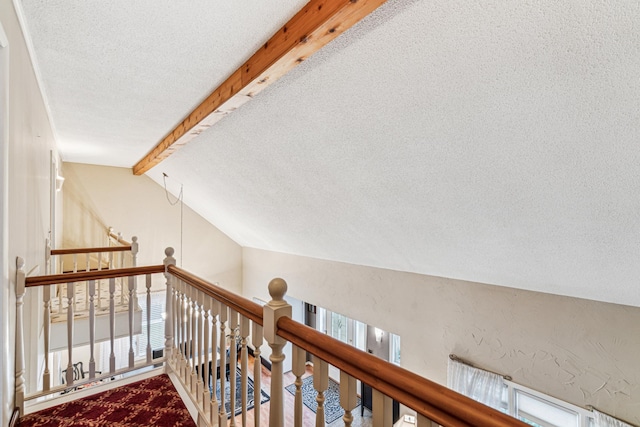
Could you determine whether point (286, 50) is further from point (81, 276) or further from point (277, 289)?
point (81, 276)

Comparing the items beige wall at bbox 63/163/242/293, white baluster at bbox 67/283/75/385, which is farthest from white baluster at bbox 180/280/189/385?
beige wall at bbox 63/163/242/293

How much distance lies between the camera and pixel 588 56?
4.08ft

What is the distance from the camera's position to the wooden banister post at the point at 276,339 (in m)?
1.19

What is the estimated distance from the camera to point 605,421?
2.62m

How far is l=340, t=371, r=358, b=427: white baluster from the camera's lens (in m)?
0.92

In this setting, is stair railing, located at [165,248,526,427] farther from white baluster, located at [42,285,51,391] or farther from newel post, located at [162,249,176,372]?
white baluster, located at [42,285,51,391]

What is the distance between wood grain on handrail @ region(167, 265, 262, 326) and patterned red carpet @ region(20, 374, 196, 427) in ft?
2.83

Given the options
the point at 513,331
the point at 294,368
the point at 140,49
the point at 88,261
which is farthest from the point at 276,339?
the point at 88,261

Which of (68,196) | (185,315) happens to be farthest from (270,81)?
(68,196)

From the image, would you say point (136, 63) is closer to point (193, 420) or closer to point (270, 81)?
point (270, 81)

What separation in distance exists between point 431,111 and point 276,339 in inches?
57.3

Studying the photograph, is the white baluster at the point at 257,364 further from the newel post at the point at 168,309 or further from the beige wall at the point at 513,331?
the beige wall at the point at 513,331

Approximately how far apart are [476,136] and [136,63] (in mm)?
2230

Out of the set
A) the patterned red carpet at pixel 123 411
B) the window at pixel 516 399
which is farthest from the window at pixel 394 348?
the patterned red carpet at pixel 123 411
